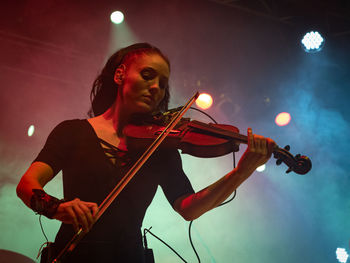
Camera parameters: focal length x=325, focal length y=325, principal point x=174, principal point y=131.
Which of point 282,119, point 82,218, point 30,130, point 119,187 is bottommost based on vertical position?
point 82,218

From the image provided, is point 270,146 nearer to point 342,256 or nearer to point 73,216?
point 73,216

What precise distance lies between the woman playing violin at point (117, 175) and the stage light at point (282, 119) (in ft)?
12.4

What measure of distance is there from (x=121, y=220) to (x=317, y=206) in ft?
13.8

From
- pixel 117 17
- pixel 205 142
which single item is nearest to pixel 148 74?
pixel 205 142

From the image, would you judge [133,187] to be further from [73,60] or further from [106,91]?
[73,60]

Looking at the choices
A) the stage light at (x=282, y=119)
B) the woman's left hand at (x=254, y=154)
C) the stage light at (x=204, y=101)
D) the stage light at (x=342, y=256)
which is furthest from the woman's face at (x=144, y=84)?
the stage light at (x=342, y=256)

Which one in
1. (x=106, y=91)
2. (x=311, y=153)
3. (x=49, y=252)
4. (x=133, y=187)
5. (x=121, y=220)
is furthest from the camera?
(x=311, y=153)

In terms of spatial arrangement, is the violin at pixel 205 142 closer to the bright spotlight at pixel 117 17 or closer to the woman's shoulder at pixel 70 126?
the woman's shoulder at pixel 70 126

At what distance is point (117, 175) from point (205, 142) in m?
0.48

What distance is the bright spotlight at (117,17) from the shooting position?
470 centimetres

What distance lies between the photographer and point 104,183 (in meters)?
1.44

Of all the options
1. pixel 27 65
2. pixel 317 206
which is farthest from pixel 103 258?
pixel 317 206

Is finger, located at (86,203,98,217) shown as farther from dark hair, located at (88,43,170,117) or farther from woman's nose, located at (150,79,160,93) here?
dark hair, located at (88,43,170,117)

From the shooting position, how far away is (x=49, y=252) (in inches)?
50.4
